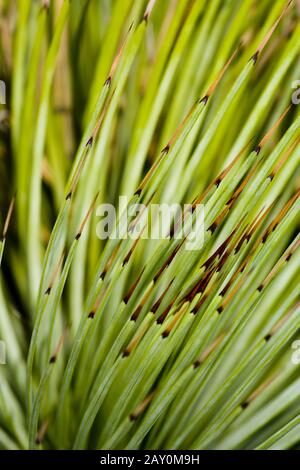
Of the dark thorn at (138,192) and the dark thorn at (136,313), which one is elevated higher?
the dark thorn at (138,192)

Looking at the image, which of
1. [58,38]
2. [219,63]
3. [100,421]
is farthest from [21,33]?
[100,421]

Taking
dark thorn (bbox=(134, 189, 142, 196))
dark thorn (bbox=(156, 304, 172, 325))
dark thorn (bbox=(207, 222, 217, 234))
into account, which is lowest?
dark thorn (bbox=(156, 304, 172, 325))

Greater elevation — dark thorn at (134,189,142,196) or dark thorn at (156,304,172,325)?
dark thorn at (134,189,142,196)

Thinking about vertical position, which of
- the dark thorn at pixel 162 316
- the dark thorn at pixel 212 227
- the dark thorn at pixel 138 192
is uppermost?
the dark thorn at pixel 138 192

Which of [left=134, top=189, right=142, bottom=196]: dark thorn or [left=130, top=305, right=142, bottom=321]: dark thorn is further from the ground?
[left=134, top=189, right=142, bottom=196]: dark thorn

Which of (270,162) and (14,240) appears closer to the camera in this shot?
(270,162)

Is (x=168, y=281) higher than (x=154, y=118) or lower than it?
lower

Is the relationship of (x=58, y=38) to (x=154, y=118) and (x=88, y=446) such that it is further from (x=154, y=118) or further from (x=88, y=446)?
(x=88, y=446)

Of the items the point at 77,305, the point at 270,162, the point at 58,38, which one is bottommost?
the point at 77,305
